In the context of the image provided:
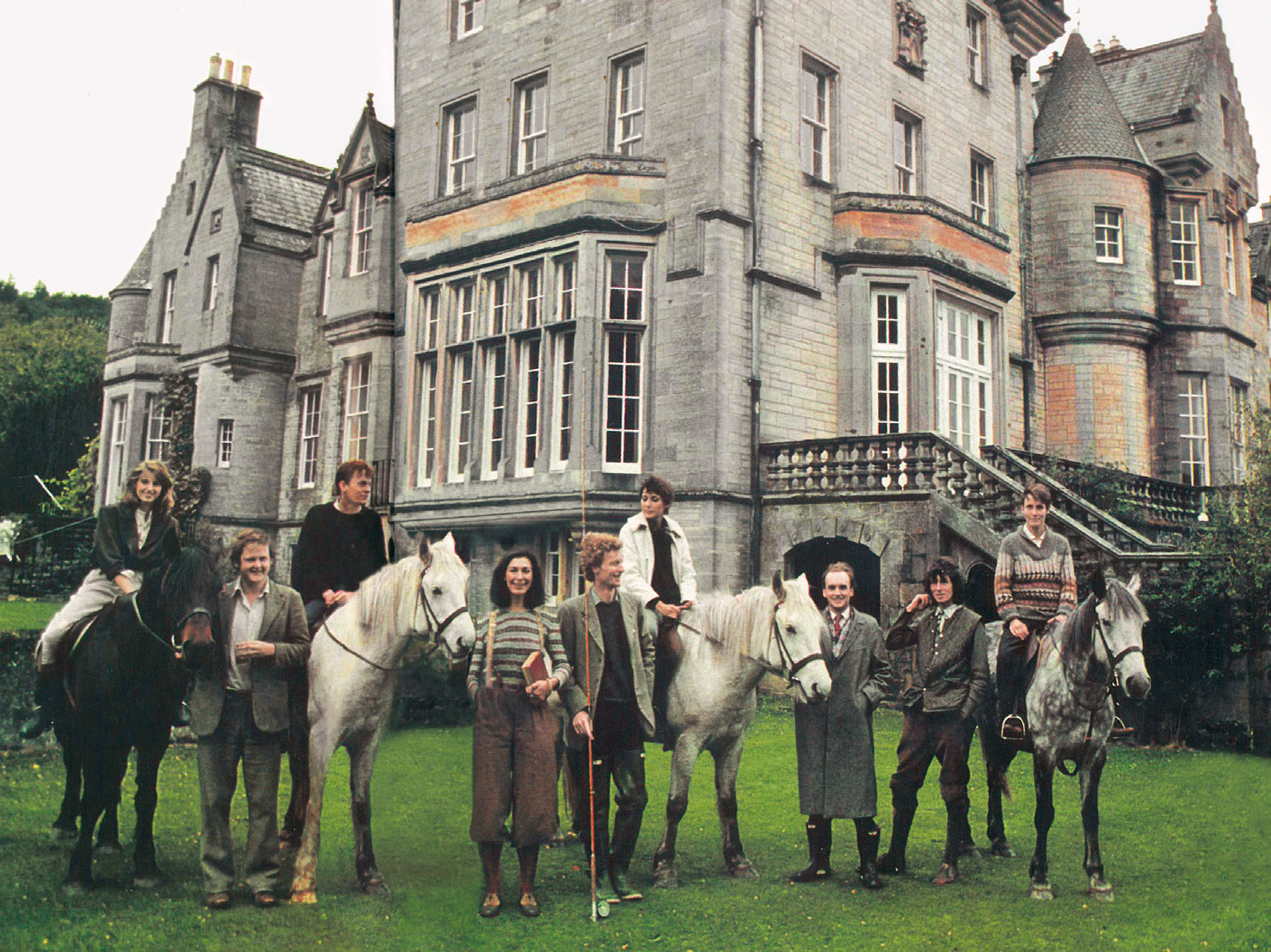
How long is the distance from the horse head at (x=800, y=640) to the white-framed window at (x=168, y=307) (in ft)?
12.9

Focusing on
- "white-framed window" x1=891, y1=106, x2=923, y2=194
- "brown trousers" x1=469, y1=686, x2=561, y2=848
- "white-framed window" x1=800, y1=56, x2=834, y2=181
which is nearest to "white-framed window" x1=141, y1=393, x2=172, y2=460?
"brown trousers" x1=469, y1=686, x2=561, y2=848

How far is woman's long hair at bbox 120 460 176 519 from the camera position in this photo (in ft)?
16.7

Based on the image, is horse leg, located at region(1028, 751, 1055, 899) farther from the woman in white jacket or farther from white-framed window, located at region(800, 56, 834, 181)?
white-framed window, located at region(800, 56, 834, 181)

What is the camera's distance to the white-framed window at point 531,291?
8.46 meters

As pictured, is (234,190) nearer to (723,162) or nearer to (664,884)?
(723,162)

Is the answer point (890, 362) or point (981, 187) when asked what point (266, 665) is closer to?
point (890, 362)

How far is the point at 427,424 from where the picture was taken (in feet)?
25.8

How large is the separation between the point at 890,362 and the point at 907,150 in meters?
3.32

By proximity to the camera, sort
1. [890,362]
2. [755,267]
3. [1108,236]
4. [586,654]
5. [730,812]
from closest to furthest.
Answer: [586,654] < [730,812] < [755,267] < [890,362] < [1108,236]

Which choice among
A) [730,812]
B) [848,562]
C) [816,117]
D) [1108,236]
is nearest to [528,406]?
[730,812]

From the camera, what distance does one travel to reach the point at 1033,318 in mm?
17438

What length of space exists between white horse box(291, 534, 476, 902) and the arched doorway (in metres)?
5.82

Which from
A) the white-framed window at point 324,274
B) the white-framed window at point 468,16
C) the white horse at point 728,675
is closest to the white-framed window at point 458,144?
the white-framed window at point 468,16

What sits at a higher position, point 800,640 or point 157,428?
point 157,428
